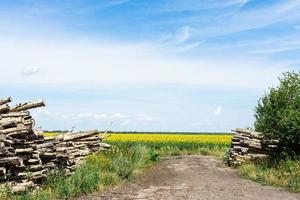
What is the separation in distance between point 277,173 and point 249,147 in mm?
6001

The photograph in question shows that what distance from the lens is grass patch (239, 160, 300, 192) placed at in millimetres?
18766

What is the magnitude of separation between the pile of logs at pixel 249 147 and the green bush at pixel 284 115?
83 centimetres

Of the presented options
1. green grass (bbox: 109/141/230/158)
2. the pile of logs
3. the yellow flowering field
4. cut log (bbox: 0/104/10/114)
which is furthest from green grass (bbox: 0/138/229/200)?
the yellow flowering field

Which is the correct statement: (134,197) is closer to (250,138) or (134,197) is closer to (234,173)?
(234,173)

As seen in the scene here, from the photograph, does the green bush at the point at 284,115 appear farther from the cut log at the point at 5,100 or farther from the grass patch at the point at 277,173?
the cut log at the point at 5,100

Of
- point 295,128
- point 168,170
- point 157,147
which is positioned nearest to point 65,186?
point 168,170

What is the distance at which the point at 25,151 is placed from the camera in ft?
47.5

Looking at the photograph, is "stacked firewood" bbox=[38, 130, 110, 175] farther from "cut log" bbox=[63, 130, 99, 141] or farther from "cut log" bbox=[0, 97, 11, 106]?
"cut log" bbox=[0, 97, 11, 106]

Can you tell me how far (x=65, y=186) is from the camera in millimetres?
15320

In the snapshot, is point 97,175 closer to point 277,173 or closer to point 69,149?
point 69,149

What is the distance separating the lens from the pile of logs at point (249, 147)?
26125 mm

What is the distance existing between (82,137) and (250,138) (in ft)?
28.9

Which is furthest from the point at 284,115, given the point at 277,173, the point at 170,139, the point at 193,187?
the point at 170,139

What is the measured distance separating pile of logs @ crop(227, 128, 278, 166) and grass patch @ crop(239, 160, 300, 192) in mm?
2085
